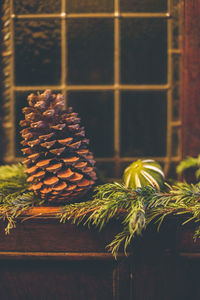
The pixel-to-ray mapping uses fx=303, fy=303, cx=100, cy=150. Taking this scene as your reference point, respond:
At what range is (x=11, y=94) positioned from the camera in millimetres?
1123

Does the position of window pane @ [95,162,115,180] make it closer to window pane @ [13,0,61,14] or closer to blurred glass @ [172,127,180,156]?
blurred glass @ [172,127,180,156]

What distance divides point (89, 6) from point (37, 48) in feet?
0.79

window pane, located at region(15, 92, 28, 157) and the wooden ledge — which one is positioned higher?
window pane, located at region(15, 92, 28, 157)

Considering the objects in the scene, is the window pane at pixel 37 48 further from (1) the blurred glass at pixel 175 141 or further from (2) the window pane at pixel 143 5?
(1) the blurred glass at pixel 175 141

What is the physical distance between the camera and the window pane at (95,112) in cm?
112

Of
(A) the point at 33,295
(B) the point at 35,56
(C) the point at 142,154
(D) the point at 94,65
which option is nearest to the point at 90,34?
(D) the point at 94,65

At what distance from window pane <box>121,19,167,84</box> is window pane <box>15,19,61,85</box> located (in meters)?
0.25

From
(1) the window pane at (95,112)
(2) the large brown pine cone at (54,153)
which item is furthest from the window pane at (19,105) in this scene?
(2) the large brown pine cone at (54,153)

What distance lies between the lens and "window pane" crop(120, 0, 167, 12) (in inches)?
43.0

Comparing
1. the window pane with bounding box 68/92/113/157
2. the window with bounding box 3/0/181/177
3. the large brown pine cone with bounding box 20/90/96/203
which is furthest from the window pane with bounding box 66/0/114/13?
the large brown pine cone with bounding box 20/90/96/203

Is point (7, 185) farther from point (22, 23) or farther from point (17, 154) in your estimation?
point (22, 23)

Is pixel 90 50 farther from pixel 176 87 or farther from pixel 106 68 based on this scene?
pixel 176 87

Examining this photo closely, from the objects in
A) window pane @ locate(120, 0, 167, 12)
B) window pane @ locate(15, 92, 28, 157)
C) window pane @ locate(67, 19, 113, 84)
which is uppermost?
window pane @ locate(120, 0, 167, 12)

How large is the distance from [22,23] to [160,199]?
0.81 metres
